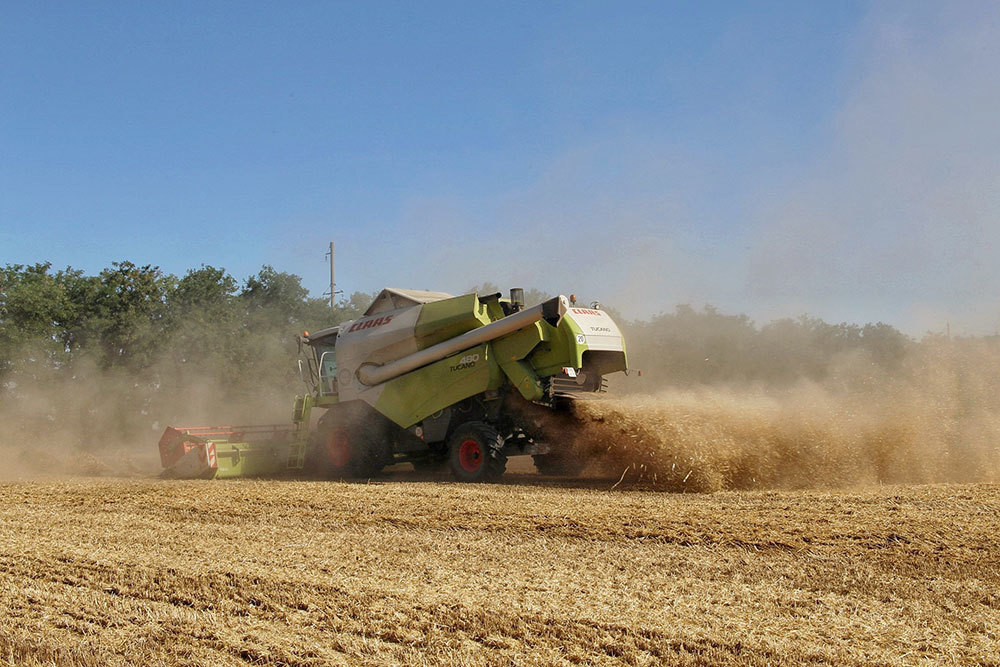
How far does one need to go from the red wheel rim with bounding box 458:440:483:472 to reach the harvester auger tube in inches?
51.4

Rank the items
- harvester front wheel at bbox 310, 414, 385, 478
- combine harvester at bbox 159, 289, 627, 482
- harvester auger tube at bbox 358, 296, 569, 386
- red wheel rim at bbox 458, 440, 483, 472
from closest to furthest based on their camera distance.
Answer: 1. harvester auger tube at bbox 358, 296, 569, 386
2. combine harvester at bbox 159, 289, 627, 482
3. red wheel rim at bbox 458, 440, 483, 472
4. harvester front wheel at bbox 310, 414, 385, 478

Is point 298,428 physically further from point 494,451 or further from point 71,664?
point 71,664

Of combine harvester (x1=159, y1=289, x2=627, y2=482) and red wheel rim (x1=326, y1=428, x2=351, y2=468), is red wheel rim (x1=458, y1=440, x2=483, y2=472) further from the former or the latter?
red wheel rim (x1=326, y1=428, x2=351, y2=468)

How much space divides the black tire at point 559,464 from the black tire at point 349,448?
2376 mm

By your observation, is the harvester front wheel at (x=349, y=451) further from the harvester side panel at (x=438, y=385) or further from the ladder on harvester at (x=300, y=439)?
the harvester side panel at (x=438, y=385)

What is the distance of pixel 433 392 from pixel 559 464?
2.10m

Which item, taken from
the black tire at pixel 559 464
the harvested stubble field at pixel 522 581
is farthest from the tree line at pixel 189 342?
the harvested stubble field at pixel 522 581

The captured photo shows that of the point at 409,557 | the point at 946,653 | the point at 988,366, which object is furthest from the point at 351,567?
the point at 988,366

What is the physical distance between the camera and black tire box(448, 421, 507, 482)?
35.3ft

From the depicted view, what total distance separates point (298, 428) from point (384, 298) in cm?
277

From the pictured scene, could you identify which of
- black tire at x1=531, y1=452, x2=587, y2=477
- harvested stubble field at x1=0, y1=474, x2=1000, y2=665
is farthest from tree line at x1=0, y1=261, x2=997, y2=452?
harvested stubble field at x1=0, y1=474, x2=1000, y2=665

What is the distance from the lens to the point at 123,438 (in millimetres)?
23875

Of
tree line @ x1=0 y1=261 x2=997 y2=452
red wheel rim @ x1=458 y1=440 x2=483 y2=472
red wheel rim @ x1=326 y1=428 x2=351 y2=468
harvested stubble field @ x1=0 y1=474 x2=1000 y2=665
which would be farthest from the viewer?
tree line @ x1=0 y1=261 x2=997 y2=452

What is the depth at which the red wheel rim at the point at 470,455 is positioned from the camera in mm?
Result: 10938
